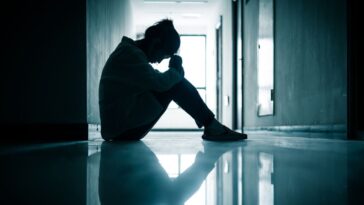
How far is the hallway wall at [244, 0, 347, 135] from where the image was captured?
2256mm

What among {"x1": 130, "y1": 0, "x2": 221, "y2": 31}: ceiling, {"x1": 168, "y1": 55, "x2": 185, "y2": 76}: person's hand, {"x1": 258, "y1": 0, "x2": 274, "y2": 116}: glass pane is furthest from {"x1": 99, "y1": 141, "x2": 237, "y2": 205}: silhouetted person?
{"x1": 130, "y1": 0, "x2": 221, "y2": 31}: ceiling

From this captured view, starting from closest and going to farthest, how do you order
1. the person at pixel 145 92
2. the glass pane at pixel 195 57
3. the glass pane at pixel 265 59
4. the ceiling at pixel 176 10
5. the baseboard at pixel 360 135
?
1. the baseboard at pixel 360 135
2. the person at pixel 145 92
3. the glass pane at pixel 265 59
4. the ceiling at pixel 176 10
5. the glass pane at pixel 195 57

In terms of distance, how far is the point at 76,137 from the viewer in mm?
2391

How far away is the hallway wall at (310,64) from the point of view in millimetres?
2256

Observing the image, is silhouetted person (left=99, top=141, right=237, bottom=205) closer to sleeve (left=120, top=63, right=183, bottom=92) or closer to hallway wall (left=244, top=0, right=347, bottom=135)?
sleeve (left=120, top=63, right=183, bottom=92)

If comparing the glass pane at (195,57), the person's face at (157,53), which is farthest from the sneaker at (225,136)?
the glass pane at (195,57)

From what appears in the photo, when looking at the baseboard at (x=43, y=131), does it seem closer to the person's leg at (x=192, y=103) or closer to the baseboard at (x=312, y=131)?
the person's leg at (x=192, y=103)

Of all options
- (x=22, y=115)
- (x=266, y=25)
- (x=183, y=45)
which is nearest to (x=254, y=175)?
(x=22, y=115)

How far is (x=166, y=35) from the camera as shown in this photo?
2188mm

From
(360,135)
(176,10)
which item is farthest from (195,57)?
(360,135)

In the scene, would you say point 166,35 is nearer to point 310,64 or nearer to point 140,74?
point 140,74

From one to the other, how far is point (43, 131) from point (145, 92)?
2.68 ft

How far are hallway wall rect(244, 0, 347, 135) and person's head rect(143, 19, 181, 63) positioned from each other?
105 cm

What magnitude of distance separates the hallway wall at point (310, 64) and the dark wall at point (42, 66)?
1691 millimetres
